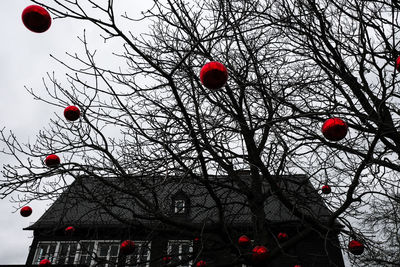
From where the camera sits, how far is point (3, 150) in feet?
14.6

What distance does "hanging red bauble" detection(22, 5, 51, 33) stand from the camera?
6.33 ft

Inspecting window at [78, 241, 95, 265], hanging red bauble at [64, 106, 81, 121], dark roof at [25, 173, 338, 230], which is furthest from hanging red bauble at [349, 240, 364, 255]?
hanging red bauble at [64, 106, 81, 121]

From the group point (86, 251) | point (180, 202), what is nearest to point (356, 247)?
point (180, 202)

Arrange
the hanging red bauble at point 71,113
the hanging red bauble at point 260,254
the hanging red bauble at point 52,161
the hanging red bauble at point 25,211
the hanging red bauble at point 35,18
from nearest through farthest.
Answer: the hanging red bauble at point 35,18 < the hanging red bauble at point 260,254 < the hanging red bauble at point 71,113 < the hanging red bauble at point 52,161 < the hanging red bauble at point 25,211

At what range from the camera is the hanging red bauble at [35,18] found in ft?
6.33

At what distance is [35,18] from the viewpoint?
6.38 ft

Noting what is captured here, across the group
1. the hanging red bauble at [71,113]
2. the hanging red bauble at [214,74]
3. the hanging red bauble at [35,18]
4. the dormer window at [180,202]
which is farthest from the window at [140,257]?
the hanging red bauble at [35,18]

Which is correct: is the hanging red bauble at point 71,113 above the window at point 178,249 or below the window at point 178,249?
above

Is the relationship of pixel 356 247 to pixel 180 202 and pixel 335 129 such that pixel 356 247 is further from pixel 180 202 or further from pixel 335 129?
pixel 180 202

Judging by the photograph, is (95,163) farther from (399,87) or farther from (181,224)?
(399,87)

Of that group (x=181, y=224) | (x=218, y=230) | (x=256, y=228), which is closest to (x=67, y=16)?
(x=181, y=224)

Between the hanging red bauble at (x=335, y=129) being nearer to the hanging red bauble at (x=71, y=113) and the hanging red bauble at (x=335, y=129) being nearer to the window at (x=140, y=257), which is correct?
the hanging red bauble at (x=71, y=113)

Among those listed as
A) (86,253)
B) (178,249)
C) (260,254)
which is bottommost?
(260,254)

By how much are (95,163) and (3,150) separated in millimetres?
1517
